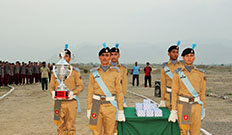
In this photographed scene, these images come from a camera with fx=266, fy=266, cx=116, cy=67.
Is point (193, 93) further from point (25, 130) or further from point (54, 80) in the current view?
point (25, 130)

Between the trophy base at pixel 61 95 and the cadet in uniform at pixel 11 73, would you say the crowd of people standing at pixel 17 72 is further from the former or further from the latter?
the trophy base at pixel 61 95

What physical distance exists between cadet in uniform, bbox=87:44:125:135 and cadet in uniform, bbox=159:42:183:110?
5.99 feet

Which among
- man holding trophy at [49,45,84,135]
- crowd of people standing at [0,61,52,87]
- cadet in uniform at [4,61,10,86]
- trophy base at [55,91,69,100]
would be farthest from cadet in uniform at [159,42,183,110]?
cadet in uniform at [4,61,10,86]

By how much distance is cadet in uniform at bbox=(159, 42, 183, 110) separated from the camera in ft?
22.1

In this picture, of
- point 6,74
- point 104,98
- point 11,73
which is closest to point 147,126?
point 104,98

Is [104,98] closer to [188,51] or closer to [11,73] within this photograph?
[188,51]

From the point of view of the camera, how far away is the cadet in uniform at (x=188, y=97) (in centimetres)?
522

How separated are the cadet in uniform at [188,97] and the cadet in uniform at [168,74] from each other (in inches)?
52.2

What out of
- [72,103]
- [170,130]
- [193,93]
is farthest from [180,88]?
[72,103]

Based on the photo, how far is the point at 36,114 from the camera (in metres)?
10.4

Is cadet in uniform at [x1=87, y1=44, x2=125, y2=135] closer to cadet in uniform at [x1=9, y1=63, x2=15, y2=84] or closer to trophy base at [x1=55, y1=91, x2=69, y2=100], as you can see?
trophy base at [x1=55, y1=91, x2=69, y2=100]

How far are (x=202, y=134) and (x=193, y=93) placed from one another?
257cm

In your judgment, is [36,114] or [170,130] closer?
[170,130]

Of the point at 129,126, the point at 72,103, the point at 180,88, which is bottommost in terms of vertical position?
the point at 129,126
